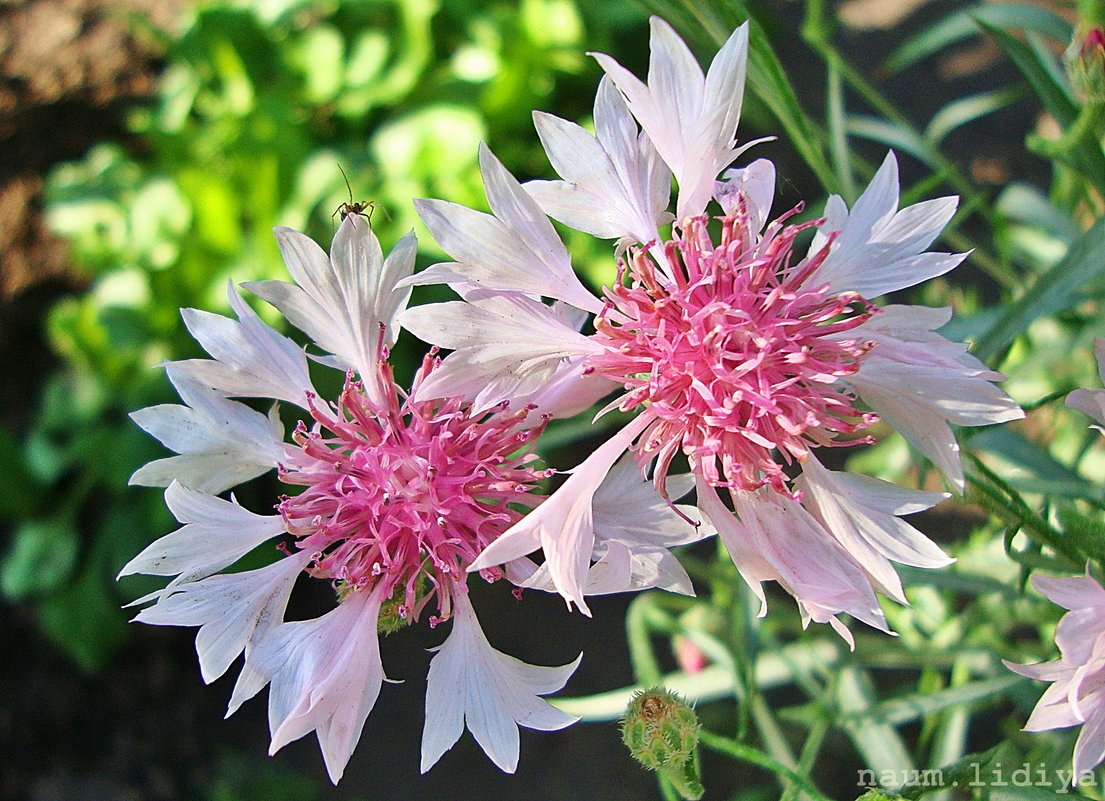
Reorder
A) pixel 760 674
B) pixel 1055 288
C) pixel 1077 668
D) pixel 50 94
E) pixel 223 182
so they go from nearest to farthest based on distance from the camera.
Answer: pixel 1077 668
pixel 1055 288
pixel 760 674
pixel 223 182
pixel 50 94

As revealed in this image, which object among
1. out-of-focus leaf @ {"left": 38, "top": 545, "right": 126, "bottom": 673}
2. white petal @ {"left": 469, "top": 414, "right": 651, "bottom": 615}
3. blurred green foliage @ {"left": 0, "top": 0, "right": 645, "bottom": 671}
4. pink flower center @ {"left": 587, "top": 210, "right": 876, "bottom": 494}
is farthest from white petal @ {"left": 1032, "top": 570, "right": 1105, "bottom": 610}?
out-of-focus leaf @ {"left": 38, "top": 545, "right": 126, "bottom": 673}

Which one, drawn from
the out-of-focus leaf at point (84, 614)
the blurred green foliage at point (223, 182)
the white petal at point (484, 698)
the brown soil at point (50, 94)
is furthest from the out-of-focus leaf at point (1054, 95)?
the brown soil at point (50, 94)

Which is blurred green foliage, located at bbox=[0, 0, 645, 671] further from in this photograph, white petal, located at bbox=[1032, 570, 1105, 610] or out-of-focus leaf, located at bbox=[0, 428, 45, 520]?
white petal, located at bbox=[1032, 570, 1105, 610]

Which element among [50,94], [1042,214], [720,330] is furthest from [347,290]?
[50,94]

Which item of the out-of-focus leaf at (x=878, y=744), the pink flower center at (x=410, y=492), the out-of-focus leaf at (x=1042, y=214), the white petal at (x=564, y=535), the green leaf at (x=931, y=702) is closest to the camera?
the white petal at (x=564, y=535)

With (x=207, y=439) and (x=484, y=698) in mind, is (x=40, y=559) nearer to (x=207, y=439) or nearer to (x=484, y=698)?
(x=207, y=439)

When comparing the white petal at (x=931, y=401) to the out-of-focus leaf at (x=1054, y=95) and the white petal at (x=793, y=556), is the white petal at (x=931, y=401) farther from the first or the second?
the out-of-focus leaf at (x=1054, y=95)

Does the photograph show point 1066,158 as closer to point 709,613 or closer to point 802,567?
point 802,567
